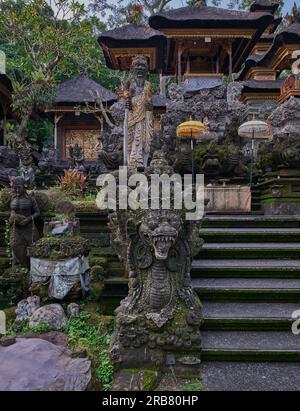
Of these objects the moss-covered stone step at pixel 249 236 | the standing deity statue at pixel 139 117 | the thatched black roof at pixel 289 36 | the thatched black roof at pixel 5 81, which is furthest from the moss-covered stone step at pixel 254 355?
the thatched black roof at pixel 5 81

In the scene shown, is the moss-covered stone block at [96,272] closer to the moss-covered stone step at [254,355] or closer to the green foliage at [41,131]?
the moss-covered stone step at [254,355]

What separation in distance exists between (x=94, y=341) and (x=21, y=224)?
210cm

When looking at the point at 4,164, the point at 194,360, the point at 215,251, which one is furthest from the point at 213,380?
the point at 4,164

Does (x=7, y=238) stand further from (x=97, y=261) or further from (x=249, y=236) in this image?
(x=249, y=236)

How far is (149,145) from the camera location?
815cm

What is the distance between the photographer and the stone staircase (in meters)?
2.95

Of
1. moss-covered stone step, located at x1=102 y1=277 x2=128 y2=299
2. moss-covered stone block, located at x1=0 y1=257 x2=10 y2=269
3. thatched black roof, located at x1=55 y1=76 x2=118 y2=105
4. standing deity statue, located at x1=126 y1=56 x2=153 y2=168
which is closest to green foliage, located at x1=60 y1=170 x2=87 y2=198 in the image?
standing deity statue, located at x1=126 y1=56 x2=153 y2=168

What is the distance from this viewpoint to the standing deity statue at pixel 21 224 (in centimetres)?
475

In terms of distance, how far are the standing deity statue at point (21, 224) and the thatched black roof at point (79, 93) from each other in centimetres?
1369

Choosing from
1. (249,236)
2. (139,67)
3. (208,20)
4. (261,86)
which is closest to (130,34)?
(208,20)

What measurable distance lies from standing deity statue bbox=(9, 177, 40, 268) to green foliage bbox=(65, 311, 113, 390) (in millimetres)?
1452

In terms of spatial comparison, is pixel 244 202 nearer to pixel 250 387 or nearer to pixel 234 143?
pixel 234 143

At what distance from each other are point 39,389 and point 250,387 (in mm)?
1563

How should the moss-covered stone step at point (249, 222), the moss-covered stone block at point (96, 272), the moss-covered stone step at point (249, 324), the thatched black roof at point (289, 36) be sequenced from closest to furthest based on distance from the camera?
1. the moss-covered stone step at point (249, 324)
2. the moss-covered stone block at point (96, 272)
3. the moss-covered stone step at point (249, 222)
4. the thatched black roof at point (289, 36)
